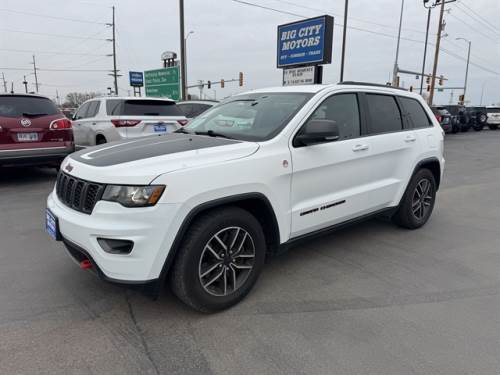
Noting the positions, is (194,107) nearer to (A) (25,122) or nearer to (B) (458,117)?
(A) (25,122)

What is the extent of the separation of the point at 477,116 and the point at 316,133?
29844 mm

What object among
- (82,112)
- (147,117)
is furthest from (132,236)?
(82,112)

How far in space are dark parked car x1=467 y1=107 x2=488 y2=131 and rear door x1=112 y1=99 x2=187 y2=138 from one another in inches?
988

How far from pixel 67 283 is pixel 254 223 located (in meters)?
1.81

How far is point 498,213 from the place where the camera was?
5.97 metres

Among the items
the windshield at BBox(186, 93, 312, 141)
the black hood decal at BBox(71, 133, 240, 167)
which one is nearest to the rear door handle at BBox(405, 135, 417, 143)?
the windshield at BBox(186, 93, 312, 141)

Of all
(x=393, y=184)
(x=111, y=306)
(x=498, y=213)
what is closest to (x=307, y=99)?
(x=393, y=184)

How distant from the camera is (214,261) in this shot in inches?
114

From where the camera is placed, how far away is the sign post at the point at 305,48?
14.4 metres

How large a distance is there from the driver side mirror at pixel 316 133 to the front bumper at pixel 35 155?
583cm

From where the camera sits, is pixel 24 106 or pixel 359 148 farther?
pixel 24 106

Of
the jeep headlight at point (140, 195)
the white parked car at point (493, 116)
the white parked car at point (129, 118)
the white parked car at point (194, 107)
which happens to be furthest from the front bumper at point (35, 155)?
the white parked car at point (493, 116)

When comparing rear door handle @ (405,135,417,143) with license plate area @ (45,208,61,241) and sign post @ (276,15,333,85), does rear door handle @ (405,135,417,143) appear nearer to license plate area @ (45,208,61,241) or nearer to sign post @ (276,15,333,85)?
license plate area @ (45,208,61,241)

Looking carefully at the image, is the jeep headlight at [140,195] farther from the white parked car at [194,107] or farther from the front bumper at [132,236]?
the white parked car at [194,107]
